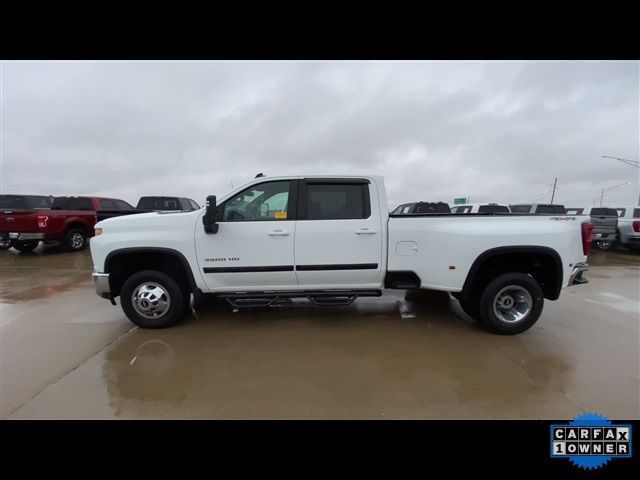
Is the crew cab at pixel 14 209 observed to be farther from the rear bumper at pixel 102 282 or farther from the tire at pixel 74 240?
the rear bumper at pixel 102 282

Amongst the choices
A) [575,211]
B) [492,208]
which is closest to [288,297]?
[492,208]

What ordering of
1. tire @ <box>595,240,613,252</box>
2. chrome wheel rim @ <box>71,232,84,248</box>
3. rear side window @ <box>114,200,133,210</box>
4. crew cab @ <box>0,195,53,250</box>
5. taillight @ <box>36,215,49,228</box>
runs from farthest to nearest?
rear side window @ <box>114,200,133,210</box> < tire @ <box>595,240,613,252</box> < chrome wheel rim @ <box>71,232,84,248</box> < taillight @ <box>36,215,49,228</box> < crew cab @ <box>0,195,53,250</box>

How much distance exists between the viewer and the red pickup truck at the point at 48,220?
8867 millimetres

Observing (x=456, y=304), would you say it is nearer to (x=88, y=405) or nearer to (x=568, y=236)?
(x=568, y=236)

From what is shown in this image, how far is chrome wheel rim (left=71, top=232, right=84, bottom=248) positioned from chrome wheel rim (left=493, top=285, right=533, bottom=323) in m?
12.4

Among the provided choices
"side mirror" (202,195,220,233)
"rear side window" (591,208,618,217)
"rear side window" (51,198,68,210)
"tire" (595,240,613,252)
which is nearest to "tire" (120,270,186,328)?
"side mirror" (202,195,220,233)

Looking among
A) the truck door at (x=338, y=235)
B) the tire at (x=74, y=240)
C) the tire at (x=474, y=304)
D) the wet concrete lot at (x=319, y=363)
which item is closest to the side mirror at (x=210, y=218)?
the truck door at (x=338, y=235)

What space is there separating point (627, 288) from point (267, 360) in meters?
7.10

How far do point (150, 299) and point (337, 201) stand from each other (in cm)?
264

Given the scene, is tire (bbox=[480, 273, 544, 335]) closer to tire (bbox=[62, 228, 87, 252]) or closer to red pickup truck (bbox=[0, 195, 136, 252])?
red pickup truck (bbox=[0, 195, 136, 252])

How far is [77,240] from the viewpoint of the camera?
33.8 ft

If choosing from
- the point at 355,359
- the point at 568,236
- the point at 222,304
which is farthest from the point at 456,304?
the point at 222,304

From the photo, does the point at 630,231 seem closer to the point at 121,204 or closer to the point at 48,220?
the point at 48,220
